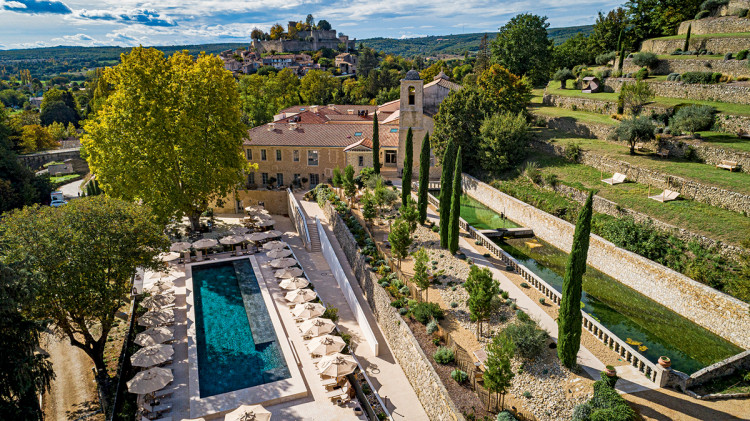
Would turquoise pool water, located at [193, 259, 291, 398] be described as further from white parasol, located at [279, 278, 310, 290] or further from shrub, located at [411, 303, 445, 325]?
shrub, located at [411, 303, 445, 325]

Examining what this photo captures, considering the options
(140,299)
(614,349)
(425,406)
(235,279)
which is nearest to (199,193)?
(235,279)

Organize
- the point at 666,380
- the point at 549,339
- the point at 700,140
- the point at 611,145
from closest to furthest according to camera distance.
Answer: the point at 666,380, the point at 549,339, the point at 700,140, the point at 611,145

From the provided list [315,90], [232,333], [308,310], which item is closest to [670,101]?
[308,310]

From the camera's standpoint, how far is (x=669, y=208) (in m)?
29.3

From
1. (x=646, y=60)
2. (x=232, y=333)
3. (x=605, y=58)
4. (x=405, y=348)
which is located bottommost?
(x=232, y=333)

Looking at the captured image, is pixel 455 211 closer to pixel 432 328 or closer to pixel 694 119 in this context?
pixel 432 328

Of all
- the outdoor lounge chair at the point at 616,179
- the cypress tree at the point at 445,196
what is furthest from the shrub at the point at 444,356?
the outdoor lounge chair at the point at 616,179

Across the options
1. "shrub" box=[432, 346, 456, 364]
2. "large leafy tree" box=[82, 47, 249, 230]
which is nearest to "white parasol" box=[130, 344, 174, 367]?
"shrub" box=[432, 346, 456, 364]

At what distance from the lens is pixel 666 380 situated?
1703 centimetres

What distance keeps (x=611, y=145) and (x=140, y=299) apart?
1602 inches

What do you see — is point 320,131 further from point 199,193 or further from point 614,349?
point 614,349

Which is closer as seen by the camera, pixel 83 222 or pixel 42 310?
pixel 42 310

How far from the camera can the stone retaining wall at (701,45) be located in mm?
45531

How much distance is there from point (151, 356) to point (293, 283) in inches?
363
